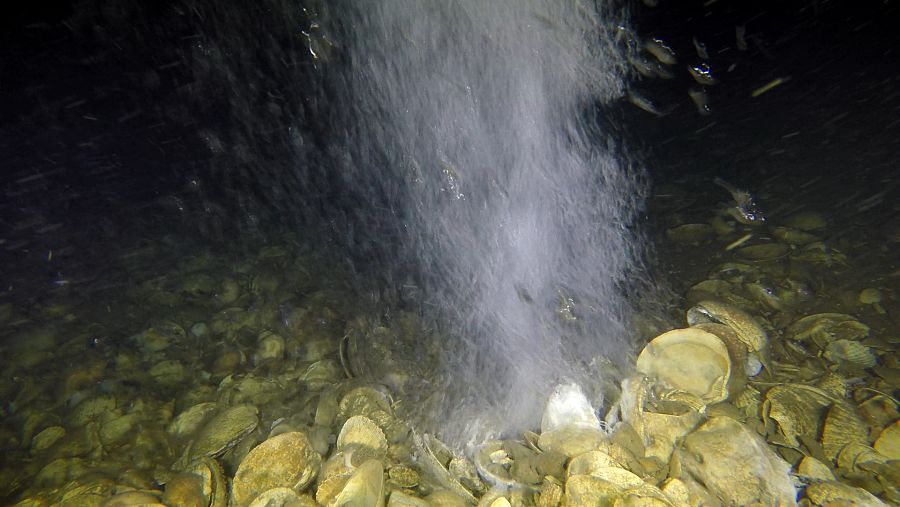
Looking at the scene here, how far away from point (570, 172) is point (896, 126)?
9054 millimetres

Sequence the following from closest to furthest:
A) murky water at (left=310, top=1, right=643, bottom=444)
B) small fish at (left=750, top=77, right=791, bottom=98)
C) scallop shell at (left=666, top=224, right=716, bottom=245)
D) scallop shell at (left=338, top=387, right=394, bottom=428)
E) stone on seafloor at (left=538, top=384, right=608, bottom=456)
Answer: stone on seafloor at (left=538, top=384, right=608, bottom=456)
scallop shell at (left=338, top=387, right=394, bottom=428)
murky water at (left=310, top=1, right=643, bottom=444)
scallop shell at (left=666, top=224, right=716, bottom=245)
small fish at (left=750, top=77, right=791, bottom=98)

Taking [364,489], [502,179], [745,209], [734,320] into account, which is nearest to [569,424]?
[364,489]

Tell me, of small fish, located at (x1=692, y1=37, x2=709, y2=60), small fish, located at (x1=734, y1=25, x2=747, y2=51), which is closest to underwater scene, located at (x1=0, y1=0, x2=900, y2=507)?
small fish, located at (x1=692, y1=37, x2=709, y2=60)

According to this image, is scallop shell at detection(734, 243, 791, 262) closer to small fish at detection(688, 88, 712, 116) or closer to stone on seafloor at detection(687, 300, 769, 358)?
stone on seafloor at detection(687, 300, 769, 358)

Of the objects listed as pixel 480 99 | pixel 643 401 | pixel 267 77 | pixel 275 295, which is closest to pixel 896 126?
pixel 480 99

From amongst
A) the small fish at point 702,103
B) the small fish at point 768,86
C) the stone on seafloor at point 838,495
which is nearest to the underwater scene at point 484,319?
the stone on seafloor at point 838,495

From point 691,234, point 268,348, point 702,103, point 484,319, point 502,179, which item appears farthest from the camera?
point 702,103

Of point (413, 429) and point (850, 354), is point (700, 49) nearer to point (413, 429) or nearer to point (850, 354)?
point (850, 354)

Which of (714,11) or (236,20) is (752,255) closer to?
(236,20)

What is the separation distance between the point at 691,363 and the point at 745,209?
164 inches

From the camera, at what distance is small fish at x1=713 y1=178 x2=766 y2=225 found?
501 centimetres

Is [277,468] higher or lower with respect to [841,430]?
lower

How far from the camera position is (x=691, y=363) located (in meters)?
2.29

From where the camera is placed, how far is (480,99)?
374 cm
